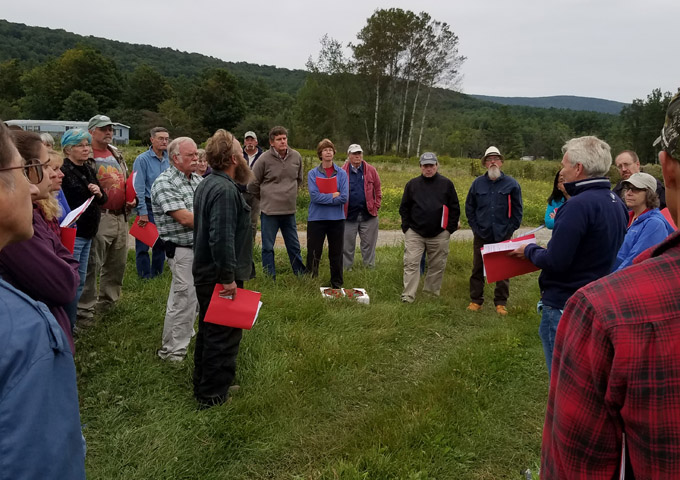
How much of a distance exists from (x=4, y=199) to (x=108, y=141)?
4484 mm

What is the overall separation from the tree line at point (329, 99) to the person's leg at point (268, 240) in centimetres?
3724

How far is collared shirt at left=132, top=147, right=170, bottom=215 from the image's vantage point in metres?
5.81

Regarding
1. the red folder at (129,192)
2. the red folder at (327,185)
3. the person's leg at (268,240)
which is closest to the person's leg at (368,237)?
the red folder at (327,185)

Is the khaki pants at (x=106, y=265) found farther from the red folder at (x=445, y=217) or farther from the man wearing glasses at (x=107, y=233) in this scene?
the red folder at (x=445, y=217)

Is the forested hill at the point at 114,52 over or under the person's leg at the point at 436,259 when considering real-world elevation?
over

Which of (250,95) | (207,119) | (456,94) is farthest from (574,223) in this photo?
(250,95)

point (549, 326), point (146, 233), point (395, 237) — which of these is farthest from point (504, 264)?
point (395, 237)

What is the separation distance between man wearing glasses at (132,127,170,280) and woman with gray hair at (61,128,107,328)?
1.32 m

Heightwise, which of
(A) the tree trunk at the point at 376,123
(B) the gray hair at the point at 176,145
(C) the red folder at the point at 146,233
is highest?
(A) the tree trunk at the point at 376,123

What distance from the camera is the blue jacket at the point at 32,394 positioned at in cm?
86

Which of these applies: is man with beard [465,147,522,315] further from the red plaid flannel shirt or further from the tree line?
the tree line

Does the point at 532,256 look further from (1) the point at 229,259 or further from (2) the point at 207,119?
(2) the point at 207,119

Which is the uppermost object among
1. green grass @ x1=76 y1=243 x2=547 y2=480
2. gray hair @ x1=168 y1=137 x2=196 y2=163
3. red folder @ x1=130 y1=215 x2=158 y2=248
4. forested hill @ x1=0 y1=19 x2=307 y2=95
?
forested hill @ x1=0 y1=19 x2=307 y2=95

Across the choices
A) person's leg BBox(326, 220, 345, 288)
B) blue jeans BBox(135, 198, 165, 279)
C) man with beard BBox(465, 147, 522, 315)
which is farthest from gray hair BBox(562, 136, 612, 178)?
blue jeans BBox(135, 198, 165, 279)
